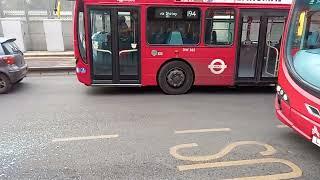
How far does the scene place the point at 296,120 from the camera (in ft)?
14.1

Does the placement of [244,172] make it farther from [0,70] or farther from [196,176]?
[0,70]

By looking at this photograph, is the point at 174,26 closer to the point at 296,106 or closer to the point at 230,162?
the point at 296,106

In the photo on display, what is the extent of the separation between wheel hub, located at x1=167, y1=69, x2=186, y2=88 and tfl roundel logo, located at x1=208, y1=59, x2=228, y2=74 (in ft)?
2.37

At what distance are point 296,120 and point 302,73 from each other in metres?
0.66

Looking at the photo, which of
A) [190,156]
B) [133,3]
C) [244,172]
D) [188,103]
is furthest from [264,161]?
[133,3]

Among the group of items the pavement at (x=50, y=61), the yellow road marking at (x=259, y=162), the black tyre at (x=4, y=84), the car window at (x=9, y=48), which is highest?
the car window at (x=9, y=48)

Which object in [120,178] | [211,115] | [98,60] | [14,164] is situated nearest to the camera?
[120,178]

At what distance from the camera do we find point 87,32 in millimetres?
7488

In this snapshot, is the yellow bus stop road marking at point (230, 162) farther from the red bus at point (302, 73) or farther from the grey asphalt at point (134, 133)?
the red bus at point (302, 73)

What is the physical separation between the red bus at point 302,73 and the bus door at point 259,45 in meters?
2.83

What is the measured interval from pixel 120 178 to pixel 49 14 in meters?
13.0

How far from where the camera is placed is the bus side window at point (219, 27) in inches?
298

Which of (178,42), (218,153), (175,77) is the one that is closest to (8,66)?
(175,77)

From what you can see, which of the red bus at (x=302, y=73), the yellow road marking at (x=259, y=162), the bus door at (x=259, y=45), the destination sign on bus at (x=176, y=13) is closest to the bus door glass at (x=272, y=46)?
the bus door at (x=259, y=45)
